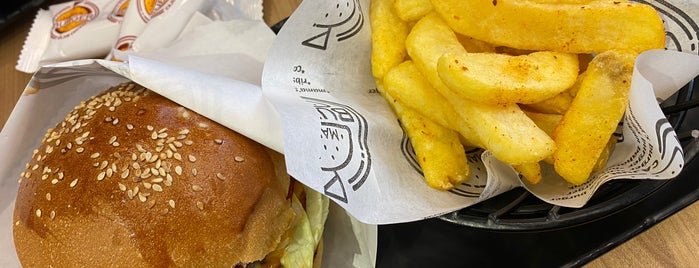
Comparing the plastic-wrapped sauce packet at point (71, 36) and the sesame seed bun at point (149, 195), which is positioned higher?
the sesame seed bun at point (149, 195)

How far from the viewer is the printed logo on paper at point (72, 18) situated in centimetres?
201

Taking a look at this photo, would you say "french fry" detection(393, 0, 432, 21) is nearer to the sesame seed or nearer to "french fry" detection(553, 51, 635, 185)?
"french fry" detection(553, 51, 635, 185)

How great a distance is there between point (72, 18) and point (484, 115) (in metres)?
1.70

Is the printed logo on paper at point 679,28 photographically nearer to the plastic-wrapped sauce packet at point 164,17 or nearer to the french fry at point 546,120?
the french fry at point 546,120

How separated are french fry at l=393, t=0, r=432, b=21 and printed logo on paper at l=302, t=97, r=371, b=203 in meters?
0.23

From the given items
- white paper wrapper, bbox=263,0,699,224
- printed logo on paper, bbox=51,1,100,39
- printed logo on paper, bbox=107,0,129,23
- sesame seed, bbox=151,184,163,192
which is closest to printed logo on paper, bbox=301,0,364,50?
white paper wrapper, bbox=263,0,699,224

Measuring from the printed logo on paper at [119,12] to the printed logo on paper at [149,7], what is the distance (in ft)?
0.38

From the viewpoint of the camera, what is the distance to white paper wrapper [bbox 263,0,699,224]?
3.23 feet

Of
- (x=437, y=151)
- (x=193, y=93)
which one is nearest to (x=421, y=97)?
(x=437, y=151)

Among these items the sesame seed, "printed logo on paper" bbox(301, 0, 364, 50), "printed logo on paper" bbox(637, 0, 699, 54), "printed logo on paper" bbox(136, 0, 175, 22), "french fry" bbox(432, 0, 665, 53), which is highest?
"french fry" bbox(432, 0, 665, 53)

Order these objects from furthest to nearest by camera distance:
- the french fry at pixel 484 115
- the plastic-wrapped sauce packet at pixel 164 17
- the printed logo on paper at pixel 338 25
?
the plastic-wrapped sauce packet at pixel 164 17, the printed logo on paper at pixel 338 25, the french fry at pixel 484 115

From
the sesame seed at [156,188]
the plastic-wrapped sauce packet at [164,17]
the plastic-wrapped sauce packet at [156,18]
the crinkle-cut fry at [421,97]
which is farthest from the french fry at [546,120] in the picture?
the plastic-wrapped sauce packet at [156,18]

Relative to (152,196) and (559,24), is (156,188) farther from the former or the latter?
(559,24)

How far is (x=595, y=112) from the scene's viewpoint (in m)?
0.96
